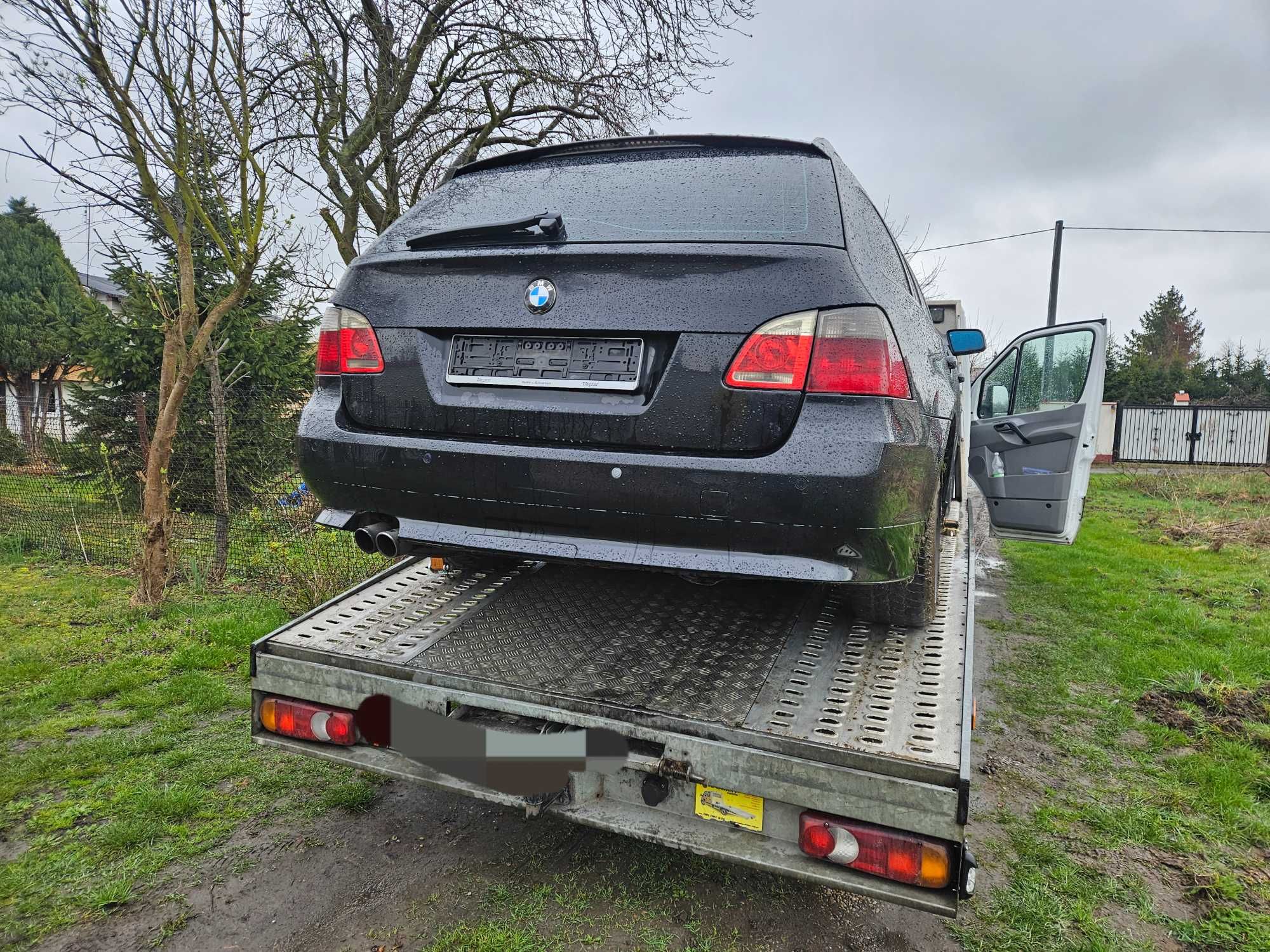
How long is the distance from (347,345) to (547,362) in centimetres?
72

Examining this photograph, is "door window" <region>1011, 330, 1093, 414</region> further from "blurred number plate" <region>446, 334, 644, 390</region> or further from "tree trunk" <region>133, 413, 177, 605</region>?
"tree trunk" <region>133, 413, 177, 605</region>

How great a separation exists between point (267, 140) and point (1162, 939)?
7.72m

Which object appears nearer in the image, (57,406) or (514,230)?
(514,230)

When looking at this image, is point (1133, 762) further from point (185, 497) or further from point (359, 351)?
point (185, 497)

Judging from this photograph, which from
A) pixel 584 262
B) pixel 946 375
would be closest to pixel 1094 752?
pixel 946 375

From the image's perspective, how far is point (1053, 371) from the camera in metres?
4.62

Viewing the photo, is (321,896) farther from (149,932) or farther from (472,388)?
(472,388)

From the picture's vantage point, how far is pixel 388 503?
7.45ft

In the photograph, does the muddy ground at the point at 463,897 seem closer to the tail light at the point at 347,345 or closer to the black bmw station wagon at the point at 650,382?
the black bmw station wagon at the point at 650,382

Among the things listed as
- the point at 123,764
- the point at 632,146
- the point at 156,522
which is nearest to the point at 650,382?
the point at 632,146

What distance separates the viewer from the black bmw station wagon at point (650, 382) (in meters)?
1.87

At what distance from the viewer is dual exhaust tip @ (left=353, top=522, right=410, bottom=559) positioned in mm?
2287

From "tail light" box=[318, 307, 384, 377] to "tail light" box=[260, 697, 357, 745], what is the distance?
1051mm

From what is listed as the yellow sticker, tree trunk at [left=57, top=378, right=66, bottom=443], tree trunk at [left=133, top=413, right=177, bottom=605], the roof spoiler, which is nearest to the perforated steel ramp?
the yellow sticker
